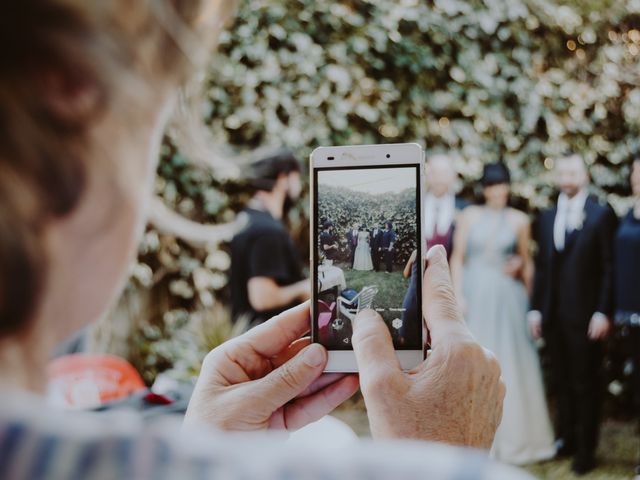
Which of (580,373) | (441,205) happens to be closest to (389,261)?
(441,205)

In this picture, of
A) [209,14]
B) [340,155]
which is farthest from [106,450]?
[340,155]

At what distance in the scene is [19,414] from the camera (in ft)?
1.23

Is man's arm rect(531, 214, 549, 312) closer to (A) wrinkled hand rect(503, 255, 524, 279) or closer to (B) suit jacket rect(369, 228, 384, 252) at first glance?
(A) wrinkled hand rect(503, 255, 524, 279)

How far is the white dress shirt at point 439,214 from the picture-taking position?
168 inches

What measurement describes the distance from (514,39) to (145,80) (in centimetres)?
496

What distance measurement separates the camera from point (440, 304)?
0.88m

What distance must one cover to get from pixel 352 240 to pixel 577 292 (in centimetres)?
324

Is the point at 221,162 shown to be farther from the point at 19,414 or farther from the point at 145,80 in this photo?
the point at 19,414

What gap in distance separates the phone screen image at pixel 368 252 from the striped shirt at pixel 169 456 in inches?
25.6

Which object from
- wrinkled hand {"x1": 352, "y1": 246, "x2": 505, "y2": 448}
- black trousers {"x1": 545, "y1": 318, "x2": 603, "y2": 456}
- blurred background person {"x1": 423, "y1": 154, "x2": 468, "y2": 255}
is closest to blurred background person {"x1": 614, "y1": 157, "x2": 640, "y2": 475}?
black trousers {"x1": 545, "y1": 318, "x2": 603, "y2": 456}

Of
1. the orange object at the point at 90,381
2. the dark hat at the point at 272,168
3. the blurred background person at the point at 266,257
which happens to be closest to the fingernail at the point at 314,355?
the orange object at the point at 90,381

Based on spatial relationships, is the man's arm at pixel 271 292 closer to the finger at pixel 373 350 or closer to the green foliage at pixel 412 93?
the green foliage at pixel 412 93

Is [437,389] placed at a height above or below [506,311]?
above

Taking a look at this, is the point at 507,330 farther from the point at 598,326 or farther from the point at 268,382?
the point at 268,382
